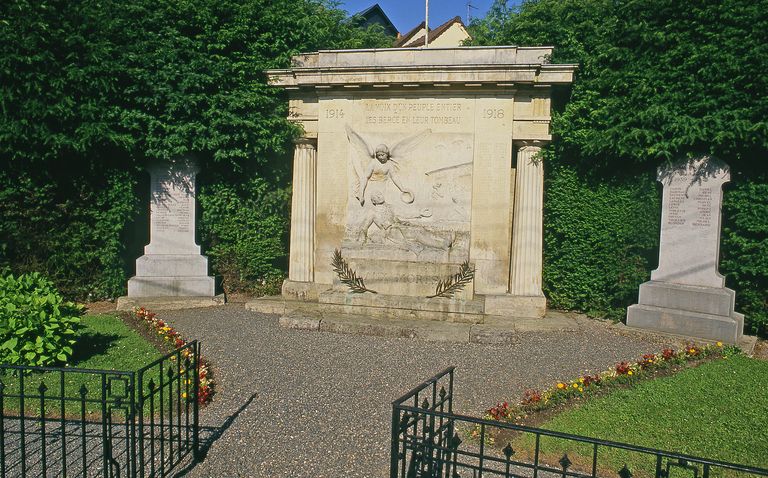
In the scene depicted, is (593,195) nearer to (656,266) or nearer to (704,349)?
(656,266)

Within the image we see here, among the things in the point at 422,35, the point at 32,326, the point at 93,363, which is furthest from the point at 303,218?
the point at 422,35

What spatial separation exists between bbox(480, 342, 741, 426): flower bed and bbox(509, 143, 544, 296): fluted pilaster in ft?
9.71

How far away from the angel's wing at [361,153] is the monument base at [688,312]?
225 inches

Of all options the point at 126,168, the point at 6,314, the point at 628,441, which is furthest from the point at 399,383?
the point at 126,168

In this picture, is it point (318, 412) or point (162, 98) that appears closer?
point (318, 412)

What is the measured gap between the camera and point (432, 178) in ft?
38.7

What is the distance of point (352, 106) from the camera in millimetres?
12172

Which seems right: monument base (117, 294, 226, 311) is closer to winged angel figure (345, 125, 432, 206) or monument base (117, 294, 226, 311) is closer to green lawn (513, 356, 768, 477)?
winged angel figure (345, 125, 432, 206)

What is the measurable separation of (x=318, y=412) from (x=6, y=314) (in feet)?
13.3

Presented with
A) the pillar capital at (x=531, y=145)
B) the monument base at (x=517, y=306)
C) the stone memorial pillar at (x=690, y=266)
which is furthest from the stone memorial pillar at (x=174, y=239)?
the stone memorial pillar at (x=690, y=266)

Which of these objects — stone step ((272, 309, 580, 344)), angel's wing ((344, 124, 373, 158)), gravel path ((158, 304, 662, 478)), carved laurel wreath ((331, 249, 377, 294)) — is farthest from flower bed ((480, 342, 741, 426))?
angel's wing ((344, 124, 373, 158))

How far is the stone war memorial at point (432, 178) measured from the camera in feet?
36.8

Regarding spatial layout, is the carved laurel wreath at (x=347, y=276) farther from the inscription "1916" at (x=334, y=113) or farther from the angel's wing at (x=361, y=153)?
the inscription "1916" at (x=334, y=113)

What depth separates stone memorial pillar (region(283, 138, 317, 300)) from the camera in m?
12.6
